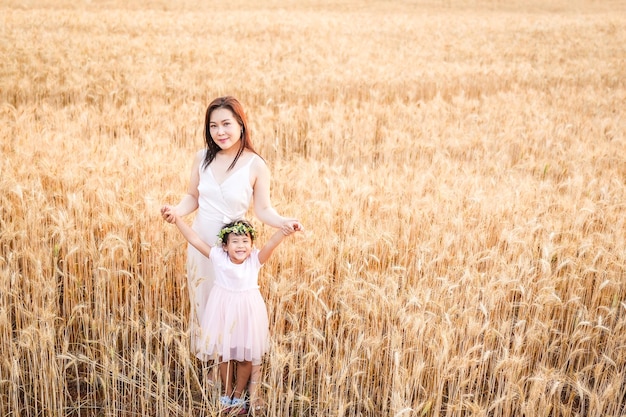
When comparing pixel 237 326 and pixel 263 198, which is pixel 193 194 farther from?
pixel 237 326

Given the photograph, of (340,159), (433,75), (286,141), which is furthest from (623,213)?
(433,75)

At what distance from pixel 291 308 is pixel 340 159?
10.9ft

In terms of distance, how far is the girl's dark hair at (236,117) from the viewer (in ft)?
9.29

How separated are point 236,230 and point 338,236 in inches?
50.6

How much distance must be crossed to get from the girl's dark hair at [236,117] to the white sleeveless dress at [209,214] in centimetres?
6

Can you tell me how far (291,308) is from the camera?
130 inches

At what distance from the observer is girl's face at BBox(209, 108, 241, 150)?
281 cm

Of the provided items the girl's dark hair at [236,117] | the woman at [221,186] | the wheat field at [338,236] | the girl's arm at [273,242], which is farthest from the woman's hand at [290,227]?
the girl's dark hair at [236,117]

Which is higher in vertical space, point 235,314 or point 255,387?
point 235,314

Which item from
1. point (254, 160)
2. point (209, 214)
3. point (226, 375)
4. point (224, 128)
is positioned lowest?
point (226, 375)

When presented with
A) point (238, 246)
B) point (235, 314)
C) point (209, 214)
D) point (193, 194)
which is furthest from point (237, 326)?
point (193, 194)

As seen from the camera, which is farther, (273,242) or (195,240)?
(195,240)

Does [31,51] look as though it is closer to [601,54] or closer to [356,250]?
[356,250]

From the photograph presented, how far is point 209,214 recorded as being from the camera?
9.50 ft
